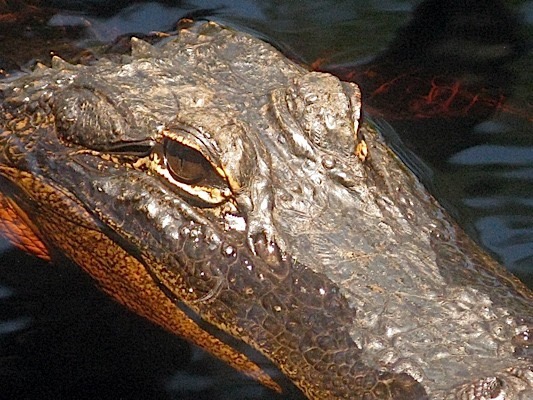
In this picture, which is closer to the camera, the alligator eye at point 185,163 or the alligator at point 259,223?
the alligator at point 259,223

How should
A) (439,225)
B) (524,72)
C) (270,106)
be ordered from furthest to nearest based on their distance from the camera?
(524,72) → (270,106) → (439,225)

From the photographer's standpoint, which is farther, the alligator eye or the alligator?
the alligator eye

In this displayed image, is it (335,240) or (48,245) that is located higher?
(335,240)

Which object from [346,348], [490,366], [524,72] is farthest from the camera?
[524,72]

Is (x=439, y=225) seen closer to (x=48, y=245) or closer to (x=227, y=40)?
(x=227, y=40)

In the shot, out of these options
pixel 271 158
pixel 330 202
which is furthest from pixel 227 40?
pixel 330 202

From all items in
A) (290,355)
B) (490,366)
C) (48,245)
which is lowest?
(48,245)
